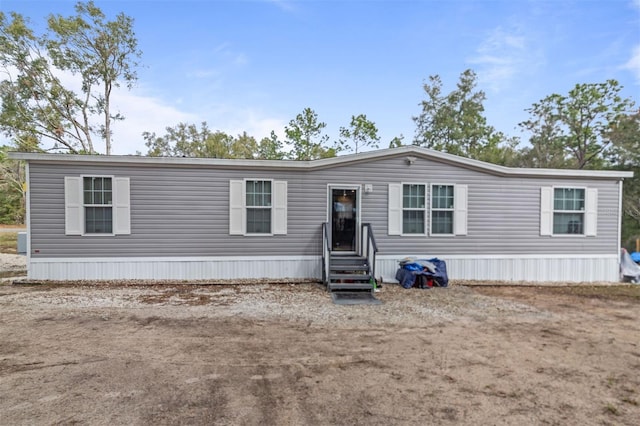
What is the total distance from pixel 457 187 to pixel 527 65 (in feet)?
35.7

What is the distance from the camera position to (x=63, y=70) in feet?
54.7

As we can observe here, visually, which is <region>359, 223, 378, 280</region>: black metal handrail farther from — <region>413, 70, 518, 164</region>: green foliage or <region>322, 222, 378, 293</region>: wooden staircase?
<region>413, 70, 518, 164</region>: green foliage

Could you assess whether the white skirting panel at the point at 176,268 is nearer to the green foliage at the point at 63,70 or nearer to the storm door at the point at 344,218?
→ the storm door at the point at 344,218

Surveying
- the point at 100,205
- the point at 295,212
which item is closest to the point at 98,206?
the point at 100,205

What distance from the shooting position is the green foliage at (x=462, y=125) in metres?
22.7

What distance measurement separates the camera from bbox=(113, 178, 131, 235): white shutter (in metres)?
7.04

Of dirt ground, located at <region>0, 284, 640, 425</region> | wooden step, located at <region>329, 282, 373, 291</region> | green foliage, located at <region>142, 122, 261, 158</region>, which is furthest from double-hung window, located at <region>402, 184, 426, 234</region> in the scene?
green foliage, located at <region>142, 122, 261, 158</region>

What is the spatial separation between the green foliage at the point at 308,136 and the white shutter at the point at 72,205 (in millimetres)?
15206

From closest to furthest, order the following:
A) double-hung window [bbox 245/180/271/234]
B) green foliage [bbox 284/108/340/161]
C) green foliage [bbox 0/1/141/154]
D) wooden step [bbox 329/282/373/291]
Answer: wooden step [bbox 329/282/373/291] → double-hung window [bbox 245/180/271/234] → green foliage [bbox 0/1/141/154] → green foliage [bbox 284/108/340/161]

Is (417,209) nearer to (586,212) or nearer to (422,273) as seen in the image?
(422,273)

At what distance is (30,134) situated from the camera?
16.9m

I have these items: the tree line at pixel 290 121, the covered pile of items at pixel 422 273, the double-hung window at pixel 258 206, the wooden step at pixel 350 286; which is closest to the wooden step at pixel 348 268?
the wooden step at pixel 350 286

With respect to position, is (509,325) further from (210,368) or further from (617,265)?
(617,265)

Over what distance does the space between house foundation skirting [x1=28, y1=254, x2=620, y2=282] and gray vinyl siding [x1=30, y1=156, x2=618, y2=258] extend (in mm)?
166
